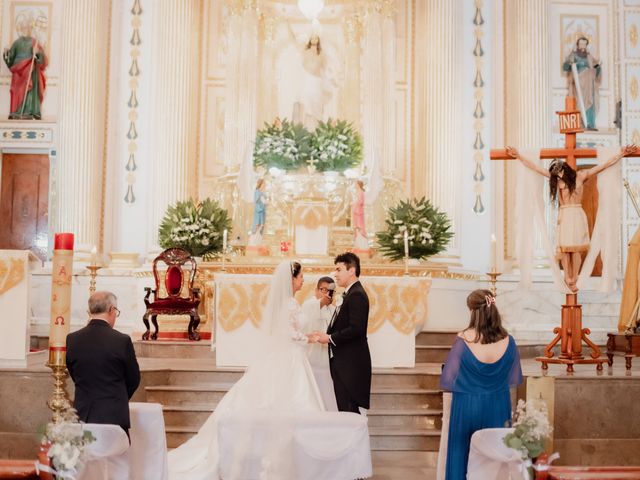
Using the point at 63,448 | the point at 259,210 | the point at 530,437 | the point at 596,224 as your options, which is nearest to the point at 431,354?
the point at 596,224

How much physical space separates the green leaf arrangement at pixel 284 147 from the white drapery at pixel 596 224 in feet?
18.6

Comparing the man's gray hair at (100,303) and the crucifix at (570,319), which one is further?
the crucifix at (570,319)

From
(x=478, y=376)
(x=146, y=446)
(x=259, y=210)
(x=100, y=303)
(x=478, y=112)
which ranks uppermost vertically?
(x=478, y=112)

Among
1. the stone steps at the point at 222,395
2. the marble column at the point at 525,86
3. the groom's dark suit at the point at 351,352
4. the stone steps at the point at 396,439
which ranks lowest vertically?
the stone steps at the point at 396,439

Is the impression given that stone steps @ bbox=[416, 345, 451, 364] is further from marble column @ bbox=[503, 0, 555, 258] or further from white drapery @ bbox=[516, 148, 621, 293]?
marble column @ bbox=[503, 0, 555, 258]

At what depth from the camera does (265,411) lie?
7.20m

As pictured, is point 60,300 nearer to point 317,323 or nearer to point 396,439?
point 317,323

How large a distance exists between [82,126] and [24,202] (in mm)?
1748

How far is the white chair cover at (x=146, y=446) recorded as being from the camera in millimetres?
6844

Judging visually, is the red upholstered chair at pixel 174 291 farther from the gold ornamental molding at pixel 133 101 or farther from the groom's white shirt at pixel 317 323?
the groom's white shirt at pixel 317 323

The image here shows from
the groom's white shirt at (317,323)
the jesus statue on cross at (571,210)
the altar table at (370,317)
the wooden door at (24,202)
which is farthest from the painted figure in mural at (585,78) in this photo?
the wooden door at (24,202)

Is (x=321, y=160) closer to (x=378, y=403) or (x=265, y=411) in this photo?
(x=378, y=403)

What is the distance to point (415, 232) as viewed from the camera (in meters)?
14.4

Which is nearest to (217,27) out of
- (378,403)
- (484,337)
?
(378,403)
